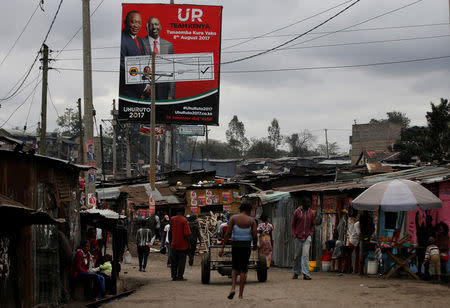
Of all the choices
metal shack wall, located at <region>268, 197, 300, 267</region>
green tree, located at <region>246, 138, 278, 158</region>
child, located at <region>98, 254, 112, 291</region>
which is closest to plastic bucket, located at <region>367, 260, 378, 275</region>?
metal shack wall, located at <region>268, 197, 300, 267</region>

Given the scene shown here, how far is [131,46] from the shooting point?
36188 millimetres

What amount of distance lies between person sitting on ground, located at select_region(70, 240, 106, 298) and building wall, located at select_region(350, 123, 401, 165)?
59838 millimetres

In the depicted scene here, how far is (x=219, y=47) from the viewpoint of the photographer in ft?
120

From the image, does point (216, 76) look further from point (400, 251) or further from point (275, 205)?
point (400, 251)

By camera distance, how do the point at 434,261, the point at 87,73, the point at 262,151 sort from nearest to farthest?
1. the point at 434,261
2. the point at 87,73
3. the point at 262,151

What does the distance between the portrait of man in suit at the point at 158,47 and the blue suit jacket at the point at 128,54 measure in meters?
0.33

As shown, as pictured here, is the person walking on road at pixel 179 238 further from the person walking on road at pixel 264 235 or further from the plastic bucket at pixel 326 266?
the plastic bucket at pixel 326 266

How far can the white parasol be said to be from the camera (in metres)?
15.0

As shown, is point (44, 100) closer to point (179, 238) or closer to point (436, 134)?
point (179, 238)

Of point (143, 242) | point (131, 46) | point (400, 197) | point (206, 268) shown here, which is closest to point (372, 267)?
point (400, 197)

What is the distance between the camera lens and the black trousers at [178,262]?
17.5m

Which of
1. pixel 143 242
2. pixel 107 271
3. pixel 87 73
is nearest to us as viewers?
pixel 107 271

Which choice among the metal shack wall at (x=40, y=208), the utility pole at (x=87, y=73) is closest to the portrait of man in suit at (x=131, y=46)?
the utility pole at (x=87, y=73)

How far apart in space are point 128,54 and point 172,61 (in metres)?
2.40
